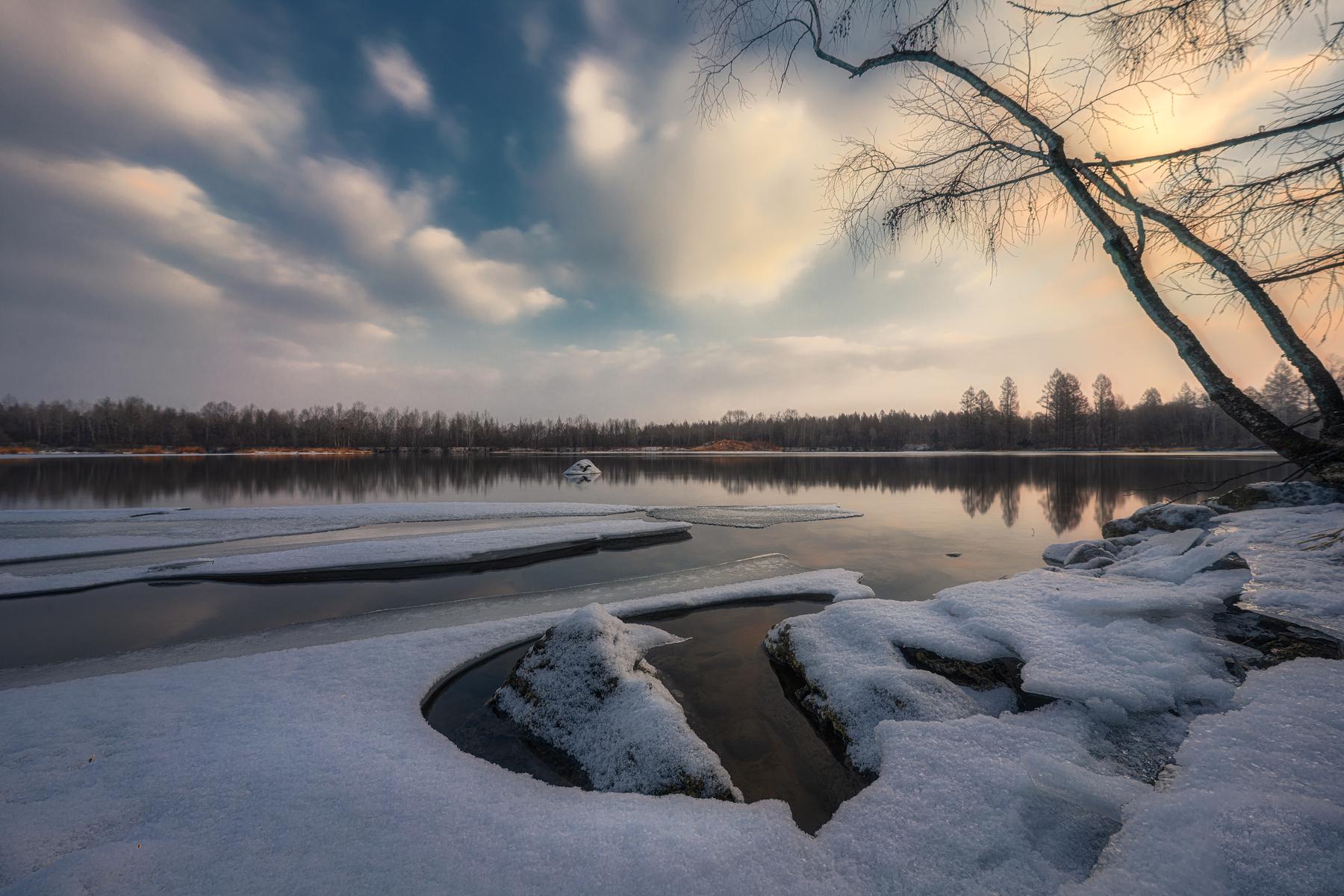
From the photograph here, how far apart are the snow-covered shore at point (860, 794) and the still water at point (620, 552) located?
1.23 m

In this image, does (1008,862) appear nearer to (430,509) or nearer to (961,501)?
(430,509)

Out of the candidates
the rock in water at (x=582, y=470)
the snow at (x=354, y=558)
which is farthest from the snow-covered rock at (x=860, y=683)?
the rock in water at (x=582, y=470)

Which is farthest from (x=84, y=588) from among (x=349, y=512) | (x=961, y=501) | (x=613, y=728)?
(x=961, y=501)

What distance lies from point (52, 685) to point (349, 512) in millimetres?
12415

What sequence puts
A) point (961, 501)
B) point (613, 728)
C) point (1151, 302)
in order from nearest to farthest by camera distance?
1. point (613, 728)
2. point (1151, 302)
3. point (961, 501)

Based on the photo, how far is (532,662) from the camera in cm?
366

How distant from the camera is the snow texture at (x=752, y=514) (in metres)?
13.6

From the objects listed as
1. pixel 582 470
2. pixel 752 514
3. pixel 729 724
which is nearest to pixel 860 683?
pixel 729 724

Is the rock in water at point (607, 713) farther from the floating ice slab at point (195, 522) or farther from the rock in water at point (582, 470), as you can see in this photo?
the rock in water at point (582, 470)

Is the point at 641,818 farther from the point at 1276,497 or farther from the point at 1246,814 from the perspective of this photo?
the point at 1276,497

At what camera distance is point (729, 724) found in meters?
3.39

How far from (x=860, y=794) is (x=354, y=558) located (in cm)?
Answer: 907

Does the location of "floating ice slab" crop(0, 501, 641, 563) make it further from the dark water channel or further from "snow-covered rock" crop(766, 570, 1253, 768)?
"snow-covered rock" crop(766, 570, 1253, 768)

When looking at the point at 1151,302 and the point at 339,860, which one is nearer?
the point at 339,860
